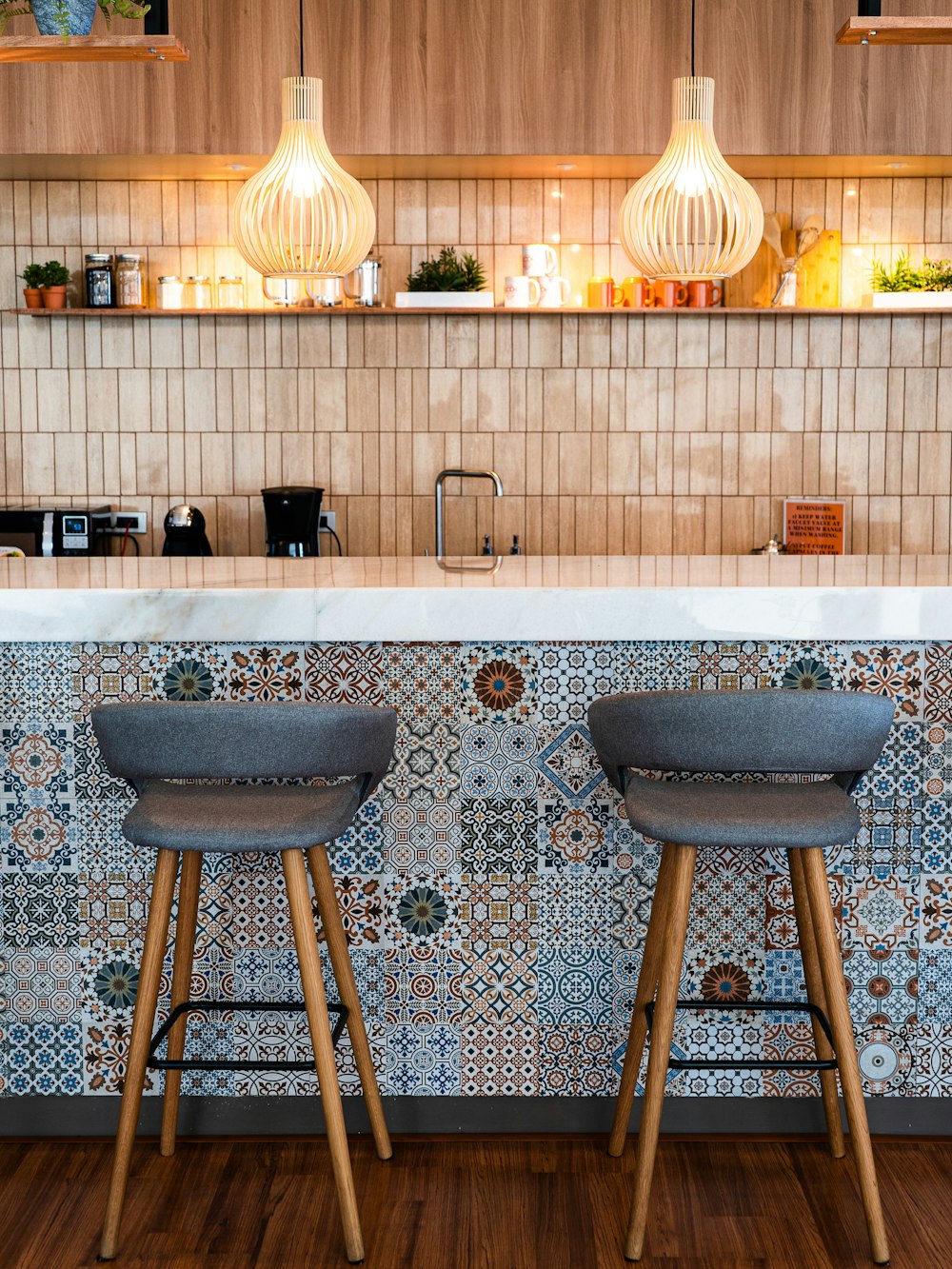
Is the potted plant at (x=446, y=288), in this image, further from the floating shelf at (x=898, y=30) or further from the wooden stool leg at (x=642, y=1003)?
the wooden stool leg at (x=642, y=1003)

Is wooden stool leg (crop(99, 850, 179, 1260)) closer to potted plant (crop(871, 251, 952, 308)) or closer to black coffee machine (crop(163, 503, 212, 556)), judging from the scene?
black coffee machine (crop(163, 503, 212, 556))

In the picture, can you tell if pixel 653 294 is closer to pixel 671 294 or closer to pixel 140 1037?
pixel 671 294

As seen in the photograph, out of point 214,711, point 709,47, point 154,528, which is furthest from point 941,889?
point 154,528

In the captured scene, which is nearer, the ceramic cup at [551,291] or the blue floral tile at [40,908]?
the blue floral tile at [40,908]

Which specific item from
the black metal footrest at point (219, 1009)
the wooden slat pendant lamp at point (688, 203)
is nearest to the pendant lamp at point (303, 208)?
the wooden slat pendant lamp at point (688, 203)

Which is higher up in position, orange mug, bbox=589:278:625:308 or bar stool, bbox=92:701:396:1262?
orange mug, bbox=589:278:625:308

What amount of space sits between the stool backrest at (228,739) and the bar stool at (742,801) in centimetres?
42

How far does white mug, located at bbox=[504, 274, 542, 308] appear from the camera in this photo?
420 centimetres

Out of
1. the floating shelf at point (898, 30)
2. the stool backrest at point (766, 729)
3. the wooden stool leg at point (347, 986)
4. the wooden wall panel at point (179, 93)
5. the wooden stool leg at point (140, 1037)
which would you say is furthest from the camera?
the wooden wall panel at point (179, 93)

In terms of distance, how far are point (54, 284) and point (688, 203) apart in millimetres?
2157

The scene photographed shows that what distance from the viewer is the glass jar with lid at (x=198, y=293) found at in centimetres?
425

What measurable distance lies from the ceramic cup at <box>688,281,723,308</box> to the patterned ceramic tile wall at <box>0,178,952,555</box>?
4.6 inches

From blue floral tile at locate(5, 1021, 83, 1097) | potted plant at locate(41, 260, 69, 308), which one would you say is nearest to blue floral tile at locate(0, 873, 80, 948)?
blue floral tile at locate(5, 1021, 83, 1097)

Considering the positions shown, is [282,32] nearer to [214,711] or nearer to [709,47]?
[709,47]
